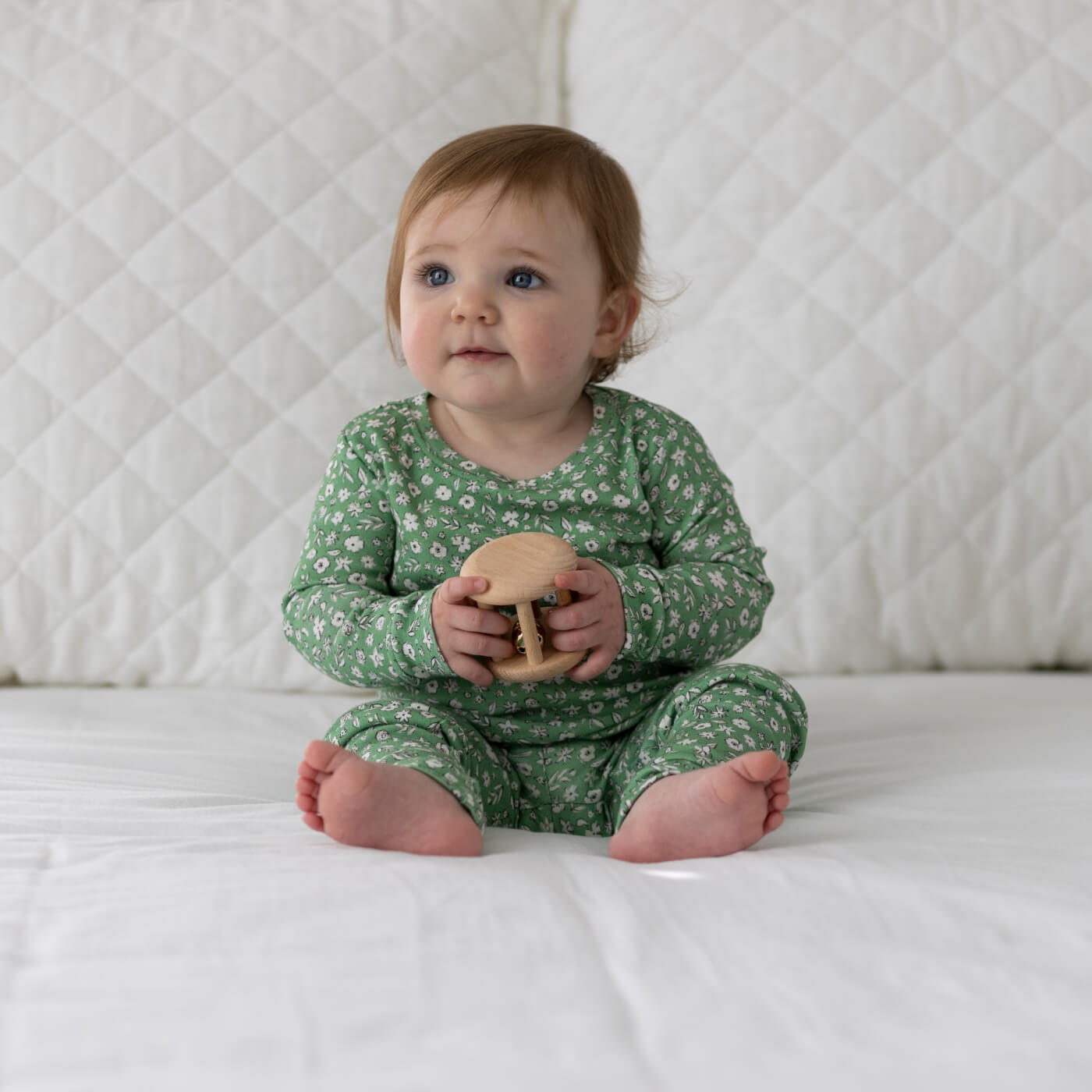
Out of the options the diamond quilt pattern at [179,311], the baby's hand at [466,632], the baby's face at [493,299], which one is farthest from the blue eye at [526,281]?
the diamond quilt pattern at [179,311]

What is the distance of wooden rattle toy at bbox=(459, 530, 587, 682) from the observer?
32.3 inches

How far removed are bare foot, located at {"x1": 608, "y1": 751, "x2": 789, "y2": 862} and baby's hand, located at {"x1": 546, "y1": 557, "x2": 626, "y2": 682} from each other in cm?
13

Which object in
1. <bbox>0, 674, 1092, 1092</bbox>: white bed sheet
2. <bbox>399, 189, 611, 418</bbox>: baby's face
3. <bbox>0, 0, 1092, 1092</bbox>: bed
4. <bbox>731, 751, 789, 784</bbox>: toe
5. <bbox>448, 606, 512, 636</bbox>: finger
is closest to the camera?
<bbox>0, 674, 1092, 1092</bbox>: white bed sheet

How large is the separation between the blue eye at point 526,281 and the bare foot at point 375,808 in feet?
1.32

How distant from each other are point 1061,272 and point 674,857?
895 mm

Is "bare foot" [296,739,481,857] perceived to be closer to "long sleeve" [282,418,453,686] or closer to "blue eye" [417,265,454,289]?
"long sleeve" [282,418,453,686]

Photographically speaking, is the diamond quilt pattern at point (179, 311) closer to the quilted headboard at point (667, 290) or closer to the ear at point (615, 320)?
the quilted headboard at point (667, 290)

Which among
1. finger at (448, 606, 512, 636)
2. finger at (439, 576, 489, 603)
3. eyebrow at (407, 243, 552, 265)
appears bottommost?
finger at (448, 606, 512, 636)

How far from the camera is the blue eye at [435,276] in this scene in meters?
0.98

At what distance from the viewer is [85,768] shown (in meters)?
0.95

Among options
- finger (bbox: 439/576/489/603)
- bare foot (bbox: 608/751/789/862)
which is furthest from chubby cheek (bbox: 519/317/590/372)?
bare foot (bbox: 608/751/789/862)

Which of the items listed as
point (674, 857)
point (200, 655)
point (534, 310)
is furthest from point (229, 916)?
point (200, 655)

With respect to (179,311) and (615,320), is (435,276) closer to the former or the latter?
(615,320)

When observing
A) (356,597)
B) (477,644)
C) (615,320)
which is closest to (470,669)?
(477,644)
